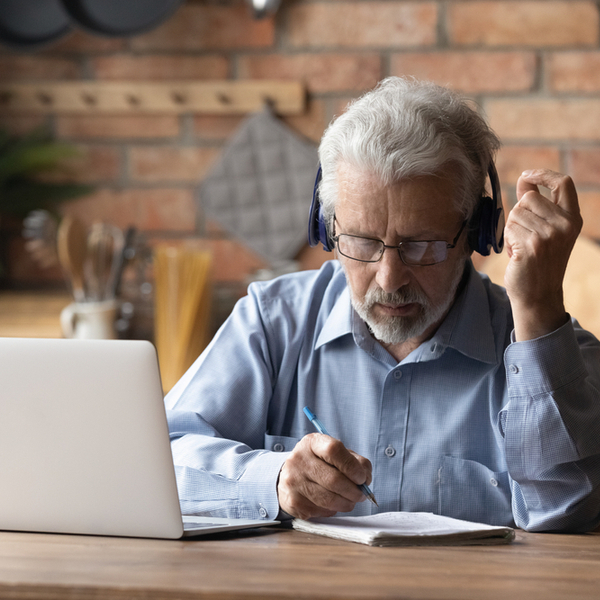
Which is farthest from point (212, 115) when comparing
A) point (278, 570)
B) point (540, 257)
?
point (278, 570)

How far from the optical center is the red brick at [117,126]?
216 centimetres

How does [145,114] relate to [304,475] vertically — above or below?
above

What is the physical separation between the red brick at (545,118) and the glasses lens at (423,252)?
1.05 metres

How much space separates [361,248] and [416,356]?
0.64 ft

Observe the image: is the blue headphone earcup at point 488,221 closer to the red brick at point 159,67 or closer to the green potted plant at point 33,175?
the red brick at point 159,67

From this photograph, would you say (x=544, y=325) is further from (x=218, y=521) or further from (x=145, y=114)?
(x=145, y=114)

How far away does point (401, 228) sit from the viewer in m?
1.09

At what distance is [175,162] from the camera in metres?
2.16

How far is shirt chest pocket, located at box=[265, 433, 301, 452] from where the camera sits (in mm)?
1190

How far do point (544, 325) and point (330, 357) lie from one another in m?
0.37

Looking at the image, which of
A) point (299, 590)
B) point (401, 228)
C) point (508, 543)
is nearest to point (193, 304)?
point (401, 228)

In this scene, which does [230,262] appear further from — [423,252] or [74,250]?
[423,252]

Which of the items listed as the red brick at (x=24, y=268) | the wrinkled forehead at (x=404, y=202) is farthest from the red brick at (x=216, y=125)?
the wrinkled forehead at (x=404, y=202)

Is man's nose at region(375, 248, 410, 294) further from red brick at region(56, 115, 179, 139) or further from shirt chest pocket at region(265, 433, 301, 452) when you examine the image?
red brick at region(56, 115, 179, 139)
